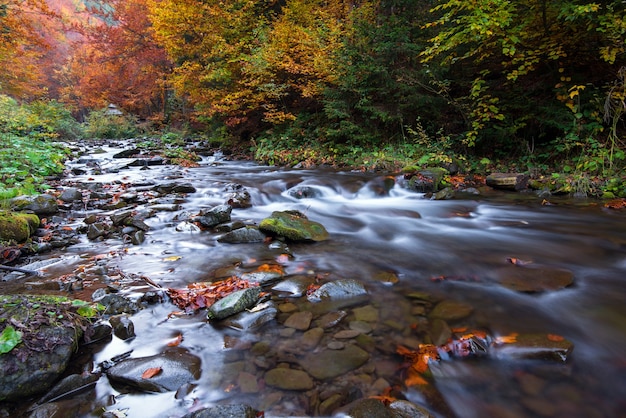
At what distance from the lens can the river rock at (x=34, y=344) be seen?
1.97m

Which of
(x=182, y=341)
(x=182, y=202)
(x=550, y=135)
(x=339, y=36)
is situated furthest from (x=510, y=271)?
(x=339, y=36)

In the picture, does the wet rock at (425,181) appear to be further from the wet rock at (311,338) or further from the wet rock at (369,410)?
the wet rock at (369,410)

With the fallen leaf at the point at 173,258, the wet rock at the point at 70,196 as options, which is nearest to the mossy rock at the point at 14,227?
the wet rock at the point at 70,196

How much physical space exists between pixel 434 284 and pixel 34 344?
11.1ft

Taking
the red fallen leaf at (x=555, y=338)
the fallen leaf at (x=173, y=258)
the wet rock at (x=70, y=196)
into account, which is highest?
the wet rock at (x=70, y=196)

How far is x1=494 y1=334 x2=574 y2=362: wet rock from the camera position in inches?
93.5

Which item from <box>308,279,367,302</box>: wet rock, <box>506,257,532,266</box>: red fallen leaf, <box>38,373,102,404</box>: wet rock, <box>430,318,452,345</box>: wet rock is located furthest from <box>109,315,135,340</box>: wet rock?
<box>506,257,532,266</box>: red fallen leaf

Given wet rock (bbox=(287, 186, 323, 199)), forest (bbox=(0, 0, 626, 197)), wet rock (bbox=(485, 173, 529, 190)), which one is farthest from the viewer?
wet rock (bbox=(287, 186, 323, 199))

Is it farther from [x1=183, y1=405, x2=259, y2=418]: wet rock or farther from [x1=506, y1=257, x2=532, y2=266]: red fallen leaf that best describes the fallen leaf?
[x1=506, y1=257, x2=532, y2=266]: red fallen leaf

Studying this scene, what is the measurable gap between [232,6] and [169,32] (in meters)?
2.87

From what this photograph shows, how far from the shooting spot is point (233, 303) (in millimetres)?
2984

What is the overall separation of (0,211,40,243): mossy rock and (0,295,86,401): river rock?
2.80 metres

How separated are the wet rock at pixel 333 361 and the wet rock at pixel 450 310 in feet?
2.79

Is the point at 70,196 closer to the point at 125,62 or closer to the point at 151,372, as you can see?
the point at 151,372
